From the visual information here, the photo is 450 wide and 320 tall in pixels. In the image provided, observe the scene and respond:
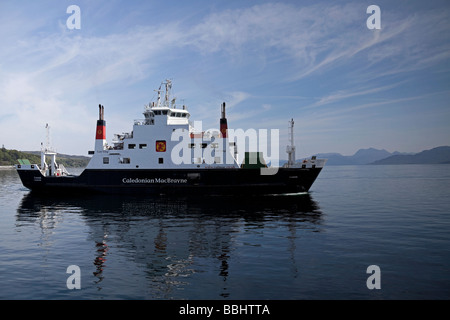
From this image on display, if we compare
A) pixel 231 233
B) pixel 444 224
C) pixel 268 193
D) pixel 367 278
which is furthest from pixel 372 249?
pixel 268 193

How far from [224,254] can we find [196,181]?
69.0 feet

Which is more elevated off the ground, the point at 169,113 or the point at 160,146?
the point at 169,113

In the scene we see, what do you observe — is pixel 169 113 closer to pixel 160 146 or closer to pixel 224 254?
pixel 160 146

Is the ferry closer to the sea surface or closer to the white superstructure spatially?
the white superstructure

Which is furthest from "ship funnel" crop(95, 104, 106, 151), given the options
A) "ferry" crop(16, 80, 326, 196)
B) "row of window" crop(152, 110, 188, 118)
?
"row of window" crop(152, 110, 188, 118)

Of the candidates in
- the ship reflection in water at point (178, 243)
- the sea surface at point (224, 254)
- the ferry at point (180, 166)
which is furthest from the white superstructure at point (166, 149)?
the sea surface at point (224, 254)

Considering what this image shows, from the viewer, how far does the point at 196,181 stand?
34.8 m

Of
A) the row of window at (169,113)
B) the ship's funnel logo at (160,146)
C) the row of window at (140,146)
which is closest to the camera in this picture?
the ship's funnel logo at (160,146)

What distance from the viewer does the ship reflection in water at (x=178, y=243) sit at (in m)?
10.7

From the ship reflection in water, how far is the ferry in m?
3.86

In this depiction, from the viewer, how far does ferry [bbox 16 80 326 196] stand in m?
34.4

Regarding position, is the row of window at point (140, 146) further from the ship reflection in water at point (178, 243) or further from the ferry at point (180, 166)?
the ship reflection in water at point (178, 243)

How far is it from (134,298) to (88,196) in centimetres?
3066

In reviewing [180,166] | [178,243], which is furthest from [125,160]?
[178,243]
